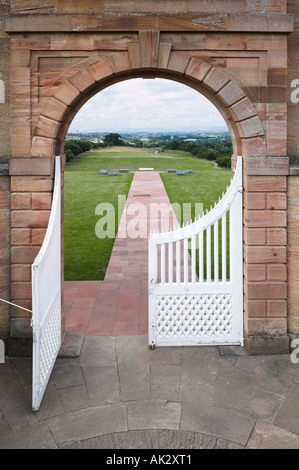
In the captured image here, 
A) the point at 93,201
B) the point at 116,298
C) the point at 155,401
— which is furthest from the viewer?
the point at 93,201

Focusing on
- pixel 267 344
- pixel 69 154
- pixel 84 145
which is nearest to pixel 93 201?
pixel 267 344

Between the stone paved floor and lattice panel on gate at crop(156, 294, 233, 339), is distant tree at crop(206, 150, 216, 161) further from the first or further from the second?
the stone paved floor

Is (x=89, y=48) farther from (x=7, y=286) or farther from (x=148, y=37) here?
(x=7, y=286)

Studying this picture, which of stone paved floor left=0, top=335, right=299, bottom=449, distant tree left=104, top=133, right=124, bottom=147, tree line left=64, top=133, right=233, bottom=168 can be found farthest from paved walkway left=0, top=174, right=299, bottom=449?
distant tree left=104, top=133, right=124, bottom=147

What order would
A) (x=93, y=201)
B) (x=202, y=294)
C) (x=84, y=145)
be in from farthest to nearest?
(x=84, y=145), (x=93, y=201), (x=202, y=294)

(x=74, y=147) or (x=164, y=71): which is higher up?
(x=74, y=147)

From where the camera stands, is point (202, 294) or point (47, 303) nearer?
point (47, 303)

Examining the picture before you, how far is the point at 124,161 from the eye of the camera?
45.7 meters

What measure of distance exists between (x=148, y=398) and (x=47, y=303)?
5.14 feet

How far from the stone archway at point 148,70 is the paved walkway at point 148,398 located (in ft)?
3.36

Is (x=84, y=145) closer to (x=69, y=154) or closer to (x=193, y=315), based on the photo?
(x=69, y=154)

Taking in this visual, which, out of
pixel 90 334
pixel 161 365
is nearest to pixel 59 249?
pixel 90 334

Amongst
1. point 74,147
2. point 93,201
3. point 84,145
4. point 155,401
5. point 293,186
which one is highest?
point 84,145

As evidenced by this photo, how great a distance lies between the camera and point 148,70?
559cm
